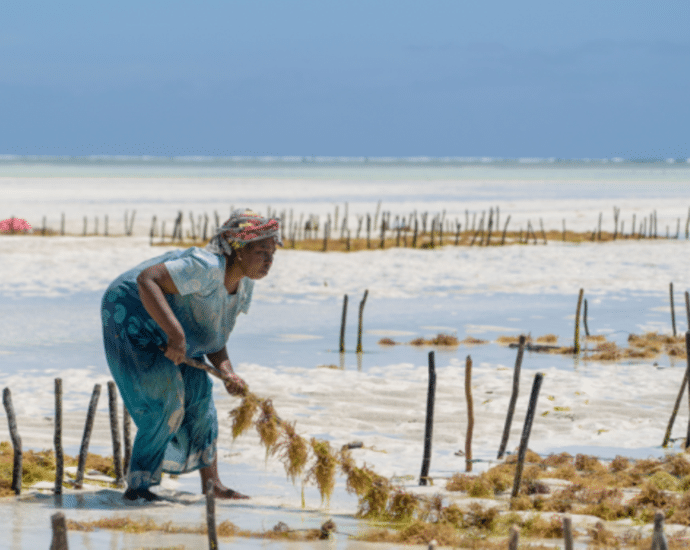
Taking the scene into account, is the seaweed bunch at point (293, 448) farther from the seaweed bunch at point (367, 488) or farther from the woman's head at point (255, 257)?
the woman's head at point (255, 257)

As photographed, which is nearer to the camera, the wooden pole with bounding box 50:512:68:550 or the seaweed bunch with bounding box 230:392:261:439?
Result: the wooden pole with bounding box 50:512:68:550

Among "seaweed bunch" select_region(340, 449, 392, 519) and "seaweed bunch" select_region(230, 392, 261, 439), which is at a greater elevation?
"seaweed bunch" select_region(230, 392, 261, 439)

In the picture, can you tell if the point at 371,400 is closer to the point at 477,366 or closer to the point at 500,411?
the point at 500,411

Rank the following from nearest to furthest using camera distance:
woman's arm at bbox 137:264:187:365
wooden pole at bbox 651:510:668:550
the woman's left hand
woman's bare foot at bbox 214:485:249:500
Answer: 1. wooden pole at bbox 651:510:668:550
2. woman's arm at bbox 137:264:187:365
3. the woman's left hand
4. woman's bare foot at bbox 214:485:249:500

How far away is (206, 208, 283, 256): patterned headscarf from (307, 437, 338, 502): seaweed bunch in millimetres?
1100

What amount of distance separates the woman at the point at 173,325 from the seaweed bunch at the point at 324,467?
581 millimetres

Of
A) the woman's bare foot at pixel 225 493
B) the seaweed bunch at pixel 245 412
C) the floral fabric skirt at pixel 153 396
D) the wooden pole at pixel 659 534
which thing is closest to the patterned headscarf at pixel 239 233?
the floral fabric skirt at pixel 153 396

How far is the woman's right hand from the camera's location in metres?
4.13

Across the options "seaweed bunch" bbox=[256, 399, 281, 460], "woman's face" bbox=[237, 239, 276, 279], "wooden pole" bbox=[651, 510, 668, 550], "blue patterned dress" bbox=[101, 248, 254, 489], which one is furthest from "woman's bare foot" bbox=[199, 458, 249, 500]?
"wooden pole" bbox=[651, 510, 668, 550]

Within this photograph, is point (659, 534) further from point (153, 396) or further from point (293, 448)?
point (153, 396)

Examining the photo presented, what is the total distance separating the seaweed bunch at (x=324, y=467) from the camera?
4.69 meters

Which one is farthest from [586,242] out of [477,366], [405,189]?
[405,189]

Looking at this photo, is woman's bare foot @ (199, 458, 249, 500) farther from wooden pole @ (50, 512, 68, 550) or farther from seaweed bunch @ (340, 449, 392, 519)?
wooden pole @ (50, 512, 68, 550)

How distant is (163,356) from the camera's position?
4336 mm
